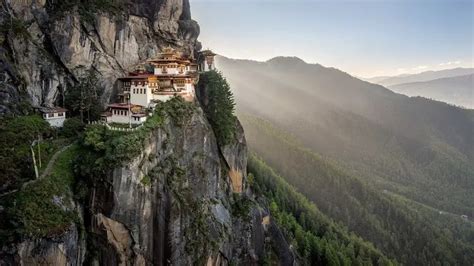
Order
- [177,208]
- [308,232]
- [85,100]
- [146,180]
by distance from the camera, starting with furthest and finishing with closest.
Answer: [308,232]
[85,100]
[177,208]
[146,180]

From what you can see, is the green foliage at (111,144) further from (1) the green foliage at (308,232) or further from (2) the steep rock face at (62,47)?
(1) the green foliage at (308,232)

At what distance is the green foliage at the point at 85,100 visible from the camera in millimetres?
46688

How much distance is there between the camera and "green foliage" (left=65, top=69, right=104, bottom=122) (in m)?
46.7

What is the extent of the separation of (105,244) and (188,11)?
47431 mm

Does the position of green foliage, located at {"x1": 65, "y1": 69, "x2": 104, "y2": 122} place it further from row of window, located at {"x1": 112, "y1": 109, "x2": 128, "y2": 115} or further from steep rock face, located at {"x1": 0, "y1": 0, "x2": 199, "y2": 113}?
row of window, located at {"x1": 112, "y1": 109, "x2": 128, "y2": 115}

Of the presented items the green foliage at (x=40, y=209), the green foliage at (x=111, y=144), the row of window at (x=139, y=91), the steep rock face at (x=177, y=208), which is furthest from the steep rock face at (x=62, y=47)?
the steep rock face at (x=177, y=208)

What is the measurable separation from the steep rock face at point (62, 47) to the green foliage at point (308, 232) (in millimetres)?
30912

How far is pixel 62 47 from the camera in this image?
156 ft

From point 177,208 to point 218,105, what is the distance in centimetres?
1980

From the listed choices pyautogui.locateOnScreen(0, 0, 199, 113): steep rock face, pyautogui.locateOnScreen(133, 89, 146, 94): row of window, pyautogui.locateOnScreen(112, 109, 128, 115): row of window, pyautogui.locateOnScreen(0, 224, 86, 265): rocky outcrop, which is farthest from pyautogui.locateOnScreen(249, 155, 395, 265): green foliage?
pyautogui.locateOnScreen(0, 224, 86, 265): rocky outcrop

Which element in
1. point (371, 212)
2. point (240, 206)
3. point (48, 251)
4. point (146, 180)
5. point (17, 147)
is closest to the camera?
point (48, 251)

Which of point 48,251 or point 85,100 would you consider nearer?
point 48,251

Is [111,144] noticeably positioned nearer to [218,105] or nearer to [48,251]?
[48,251]

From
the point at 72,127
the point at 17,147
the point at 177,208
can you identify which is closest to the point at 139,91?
the point at 72,127
